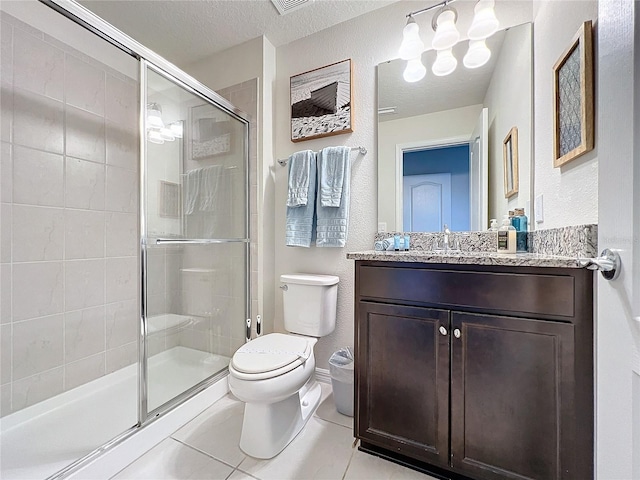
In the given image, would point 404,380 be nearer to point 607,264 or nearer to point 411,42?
point 607,264

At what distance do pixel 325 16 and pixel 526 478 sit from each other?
98.0 inches

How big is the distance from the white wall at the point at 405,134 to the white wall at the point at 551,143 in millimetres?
311

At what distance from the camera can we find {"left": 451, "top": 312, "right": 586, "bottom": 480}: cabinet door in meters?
0.87

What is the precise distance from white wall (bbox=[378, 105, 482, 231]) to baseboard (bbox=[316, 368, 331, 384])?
41.9 inches

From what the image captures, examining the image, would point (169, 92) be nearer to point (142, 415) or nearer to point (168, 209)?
point (168, 209)

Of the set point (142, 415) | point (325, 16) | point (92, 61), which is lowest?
point (142, 415)

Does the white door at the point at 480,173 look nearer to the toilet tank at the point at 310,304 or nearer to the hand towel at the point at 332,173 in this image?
the hand towel at the point at 332,173

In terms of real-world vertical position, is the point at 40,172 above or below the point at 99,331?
above

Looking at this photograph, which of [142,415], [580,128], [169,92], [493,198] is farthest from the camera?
[169,92]

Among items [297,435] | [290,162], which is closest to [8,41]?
[290,162]

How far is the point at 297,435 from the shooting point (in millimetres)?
1378

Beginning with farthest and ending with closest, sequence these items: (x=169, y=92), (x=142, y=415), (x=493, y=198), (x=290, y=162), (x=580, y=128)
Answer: (x=290, y=162) → (x=169, y=92) → (x=493, y=198) → (x=142, y=415) → (x=580, y=128)

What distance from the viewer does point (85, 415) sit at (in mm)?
1461

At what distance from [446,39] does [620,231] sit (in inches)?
56.7
